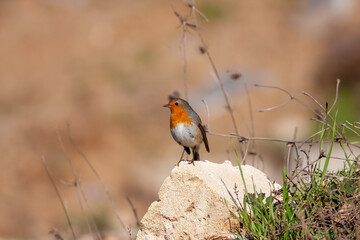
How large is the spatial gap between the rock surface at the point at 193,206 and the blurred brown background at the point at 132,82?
6473 mm

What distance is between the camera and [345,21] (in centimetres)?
1897

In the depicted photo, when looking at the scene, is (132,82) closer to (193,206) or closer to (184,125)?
(184,125)

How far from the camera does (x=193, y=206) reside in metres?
4.15

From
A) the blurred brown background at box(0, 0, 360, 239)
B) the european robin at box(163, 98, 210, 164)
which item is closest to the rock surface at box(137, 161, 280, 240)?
the european robin at box(163, 98, 210, 164)

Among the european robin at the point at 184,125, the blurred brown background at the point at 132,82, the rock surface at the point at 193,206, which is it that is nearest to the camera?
the rock surface at the point at 193,206

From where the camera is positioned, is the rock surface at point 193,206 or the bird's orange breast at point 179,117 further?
the bird's orange breast at point 179,117

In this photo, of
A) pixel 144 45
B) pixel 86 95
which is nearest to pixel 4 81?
pixel 86 95

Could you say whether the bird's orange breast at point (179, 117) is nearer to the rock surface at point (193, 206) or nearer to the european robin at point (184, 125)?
the european robin at point (184, 125)

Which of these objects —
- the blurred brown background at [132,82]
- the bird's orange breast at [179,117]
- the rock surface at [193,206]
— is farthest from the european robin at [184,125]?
the blurred brown background at [132,82]

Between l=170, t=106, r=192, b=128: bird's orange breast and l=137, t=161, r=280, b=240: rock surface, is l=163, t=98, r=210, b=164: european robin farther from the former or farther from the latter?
l=137, t=161, r=280, b=240: rock surface

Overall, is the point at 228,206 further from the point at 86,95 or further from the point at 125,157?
the point at 86,95

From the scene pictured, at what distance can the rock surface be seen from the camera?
4.04 metres

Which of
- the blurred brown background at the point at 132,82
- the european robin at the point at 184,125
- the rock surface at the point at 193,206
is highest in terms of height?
the blurred brown background at the point at 132,82

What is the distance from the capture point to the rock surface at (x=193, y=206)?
404 cm
